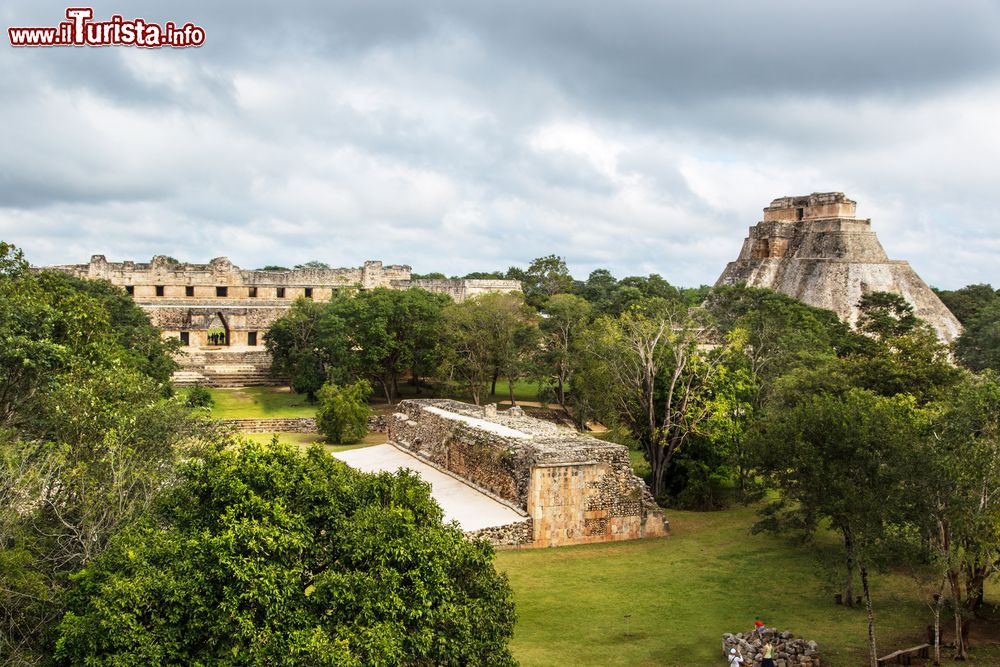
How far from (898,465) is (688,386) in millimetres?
8191

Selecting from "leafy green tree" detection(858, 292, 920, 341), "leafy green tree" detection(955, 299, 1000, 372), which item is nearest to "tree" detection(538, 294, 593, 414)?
"leafy green tree" detection(858, 292, 920, 341)

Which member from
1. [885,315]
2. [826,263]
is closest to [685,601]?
[885,315]

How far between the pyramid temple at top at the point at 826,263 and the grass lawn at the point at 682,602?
85.1 ft

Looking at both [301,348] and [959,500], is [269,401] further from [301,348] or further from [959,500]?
[959,500]

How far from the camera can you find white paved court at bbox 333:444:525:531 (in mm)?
15203

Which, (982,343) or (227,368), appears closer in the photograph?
(982,343)

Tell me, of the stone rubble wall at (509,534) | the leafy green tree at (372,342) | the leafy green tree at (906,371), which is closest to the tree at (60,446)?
the stone rubble wall at (509,534)

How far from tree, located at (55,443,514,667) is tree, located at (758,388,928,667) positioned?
16.3 feet

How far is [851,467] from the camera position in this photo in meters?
11.3

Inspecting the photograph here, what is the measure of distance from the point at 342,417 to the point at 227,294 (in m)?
18.9

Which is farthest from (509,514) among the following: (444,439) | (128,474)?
(128,474)

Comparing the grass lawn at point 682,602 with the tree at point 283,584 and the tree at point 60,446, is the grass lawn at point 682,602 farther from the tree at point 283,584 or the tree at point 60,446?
the tree at point 60,446

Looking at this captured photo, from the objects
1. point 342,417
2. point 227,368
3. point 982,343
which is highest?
point 982,343

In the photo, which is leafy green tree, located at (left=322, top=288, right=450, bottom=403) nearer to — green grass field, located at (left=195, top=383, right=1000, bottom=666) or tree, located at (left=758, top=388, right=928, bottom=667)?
green grass field, located at (left=195, top=383, right=1000, bottom=666)
